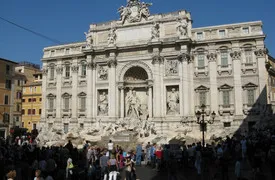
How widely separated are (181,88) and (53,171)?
817 inches

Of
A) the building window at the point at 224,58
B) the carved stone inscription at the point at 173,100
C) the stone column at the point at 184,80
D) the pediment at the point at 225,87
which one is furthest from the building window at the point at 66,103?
the building window at the point at 224,58

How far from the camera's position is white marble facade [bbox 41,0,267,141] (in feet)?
96.7

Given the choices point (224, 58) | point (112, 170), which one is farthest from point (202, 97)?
point (112, 170)

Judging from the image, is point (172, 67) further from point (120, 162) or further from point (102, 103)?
point (120, 162)

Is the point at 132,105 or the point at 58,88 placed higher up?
the point at 58,88

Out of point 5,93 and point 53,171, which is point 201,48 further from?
point 5,93

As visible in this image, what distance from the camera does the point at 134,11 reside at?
3412 centimetres

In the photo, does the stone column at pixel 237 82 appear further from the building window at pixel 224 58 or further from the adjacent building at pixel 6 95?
the adjacent building at pixel 6 95

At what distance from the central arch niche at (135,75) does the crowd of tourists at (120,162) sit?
14356 millimetres

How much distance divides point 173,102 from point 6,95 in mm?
24554

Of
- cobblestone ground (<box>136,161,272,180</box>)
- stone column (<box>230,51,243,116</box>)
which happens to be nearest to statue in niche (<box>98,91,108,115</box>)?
stone column (<box>230,51,243,116</box>)

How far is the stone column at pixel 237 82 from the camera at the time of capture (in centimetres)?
2916

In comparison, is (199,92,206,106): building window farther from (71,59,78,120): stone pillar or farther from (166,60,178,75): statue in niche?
(71,59,78,120): stone pillar

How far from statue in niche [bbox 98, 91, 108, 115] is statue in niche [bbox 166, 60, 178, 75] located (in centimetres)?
809
